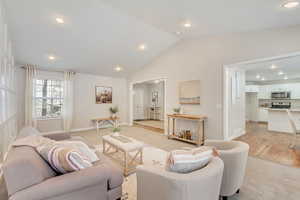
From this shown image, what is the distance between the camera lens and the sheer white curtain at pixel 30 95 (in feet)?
16.5

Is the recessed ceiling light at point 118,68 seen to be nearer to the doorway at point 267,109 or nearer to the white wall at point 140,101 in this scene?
the white wall at point 140,101

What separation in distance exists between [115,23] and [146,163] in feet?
11.4

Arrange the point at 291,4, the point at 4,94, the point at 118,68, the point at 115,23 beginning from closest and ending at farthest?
the point at 291,4
the point at 4,94
the point at 115,23
the point at 118,68

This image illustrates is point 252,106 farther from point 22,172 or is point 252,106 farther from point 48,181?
point 22,172

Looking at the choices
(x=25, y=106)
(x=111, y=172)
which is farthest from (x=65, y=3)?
(x=25, y=106)

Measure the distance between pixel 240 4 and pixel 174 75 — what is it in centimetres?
296

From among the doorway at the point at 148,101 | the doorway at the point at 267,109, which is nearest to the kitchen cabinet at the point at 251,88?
the doorway at the point at 267,109

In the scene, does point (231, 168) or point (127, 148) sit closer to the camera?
point (231, 168)

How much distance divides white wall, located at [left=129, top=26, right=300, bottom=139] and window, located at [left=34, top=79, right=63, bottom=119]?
4.16 metres

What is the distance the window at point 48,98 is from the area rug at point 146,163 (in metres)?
3.07

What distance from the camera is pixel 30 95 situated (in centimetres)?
510

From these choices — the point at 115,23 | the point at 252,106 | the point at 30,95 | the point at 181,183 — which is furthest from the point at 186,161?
the point at 252,106

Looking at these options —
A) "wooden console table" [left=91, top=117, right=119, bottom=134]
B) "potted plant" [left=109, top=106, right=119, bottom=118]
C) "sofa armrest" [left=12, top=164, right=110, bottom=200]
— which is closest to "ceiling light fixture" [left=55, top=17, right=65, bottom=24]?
"sofa armrest" [left=12, top=164, right=110, bottom=200]

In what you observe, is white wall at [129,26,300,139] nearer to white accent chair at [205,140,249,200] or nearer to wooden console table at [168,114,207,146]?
wooden console table at [168,114,207,146]
